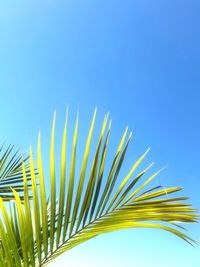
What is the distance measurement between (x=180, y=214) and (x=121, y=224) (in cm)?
25

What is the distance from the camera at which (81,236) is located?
154 centimetres

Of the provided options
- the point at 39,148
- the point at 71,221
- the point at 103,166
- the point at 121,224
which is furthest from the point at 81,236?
the point at 39,148

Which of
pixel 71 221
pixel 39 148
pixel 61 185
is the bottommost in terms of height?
pixel 71 221

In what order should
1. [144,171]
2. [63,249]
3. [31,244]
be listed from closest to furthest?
[31,244] < [63,249] < [144,171]

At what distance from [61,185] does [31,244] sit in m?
0.26

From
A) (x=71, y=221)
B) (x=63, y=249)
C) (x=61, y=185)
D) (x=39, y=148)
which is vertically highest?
(x=39, y=148)

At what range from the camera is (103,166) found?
5.06ft

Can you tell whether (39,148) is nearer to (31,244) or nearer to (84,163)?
(84,163)

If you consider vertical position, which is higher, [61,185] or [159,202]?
[61,185]

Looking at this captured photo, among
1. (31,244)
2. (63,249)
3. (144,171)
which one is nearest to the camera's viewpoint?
(31,244)

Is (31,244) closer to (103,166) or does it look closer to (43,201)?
(43,201)

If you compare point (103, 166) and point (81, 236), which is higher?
point (103, 166)

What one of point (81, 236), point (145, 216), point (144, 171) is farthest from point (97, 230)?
point (144, 171)

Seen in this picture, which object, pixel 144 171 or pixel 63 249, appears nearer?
pixel 63 249
